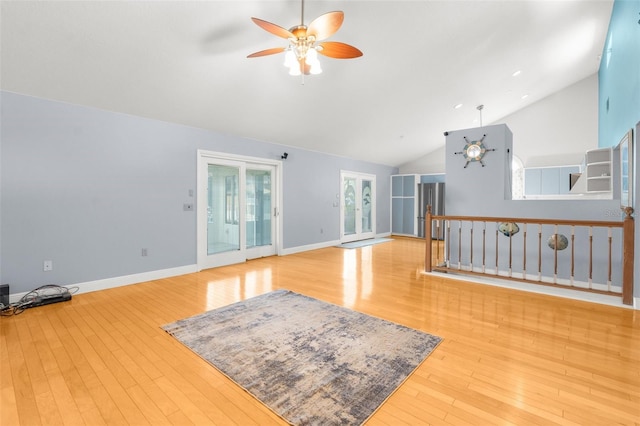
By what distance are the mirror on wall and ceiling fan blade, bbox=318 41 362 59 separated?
3.22 meters

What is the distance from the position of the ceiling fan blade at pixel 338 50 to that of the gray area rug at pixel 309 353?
256cm

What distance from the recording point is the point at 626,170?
11.2 feet

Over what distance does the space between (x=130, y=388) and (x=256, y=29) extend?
3.52 meters

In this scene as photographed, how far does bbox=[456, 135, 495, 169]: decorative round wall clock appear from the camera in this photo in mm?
4684

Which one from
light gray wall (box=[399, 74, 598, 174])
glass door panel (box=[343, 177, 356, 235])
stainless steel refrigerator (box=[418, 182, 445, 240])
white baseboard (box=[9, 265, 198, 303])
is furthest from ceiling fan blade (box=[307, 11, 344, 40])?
light gray wall (box=[399, 74, 598, 174])

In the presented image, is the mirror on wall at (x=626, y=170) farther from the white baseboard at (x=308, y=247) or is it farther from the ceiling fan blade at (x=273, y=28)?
the white baseboard at (x=308, y=247)

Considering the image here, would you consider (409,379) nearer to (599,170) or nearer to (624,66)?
(599,170)

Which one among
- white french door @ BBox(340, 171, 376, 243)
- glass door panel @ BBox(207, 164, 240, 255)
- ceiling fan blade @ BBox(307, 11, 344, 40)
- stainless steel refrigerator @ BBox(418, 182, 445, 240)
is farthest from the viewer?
stainless steel refrigerator @ BBox(418, 182, 445, 240)

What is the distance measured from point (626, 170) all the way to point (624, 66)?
162 cm

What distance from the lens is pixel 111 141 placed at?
13.3 feet

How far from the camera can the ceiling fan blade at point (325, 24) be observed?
7.24 ft

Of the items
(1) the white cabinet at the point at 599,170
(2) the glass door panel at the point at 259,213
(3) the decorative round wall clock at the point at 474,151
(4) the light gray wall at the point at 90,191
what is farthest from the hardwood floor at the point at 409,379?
(2) the glass door panel at the point at 259,213

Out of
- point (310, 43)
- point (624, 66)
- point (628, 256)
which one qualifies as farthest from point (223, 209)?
point (624, 66)

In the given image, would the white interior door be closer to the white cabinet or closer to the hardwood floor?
the hardwood floor
